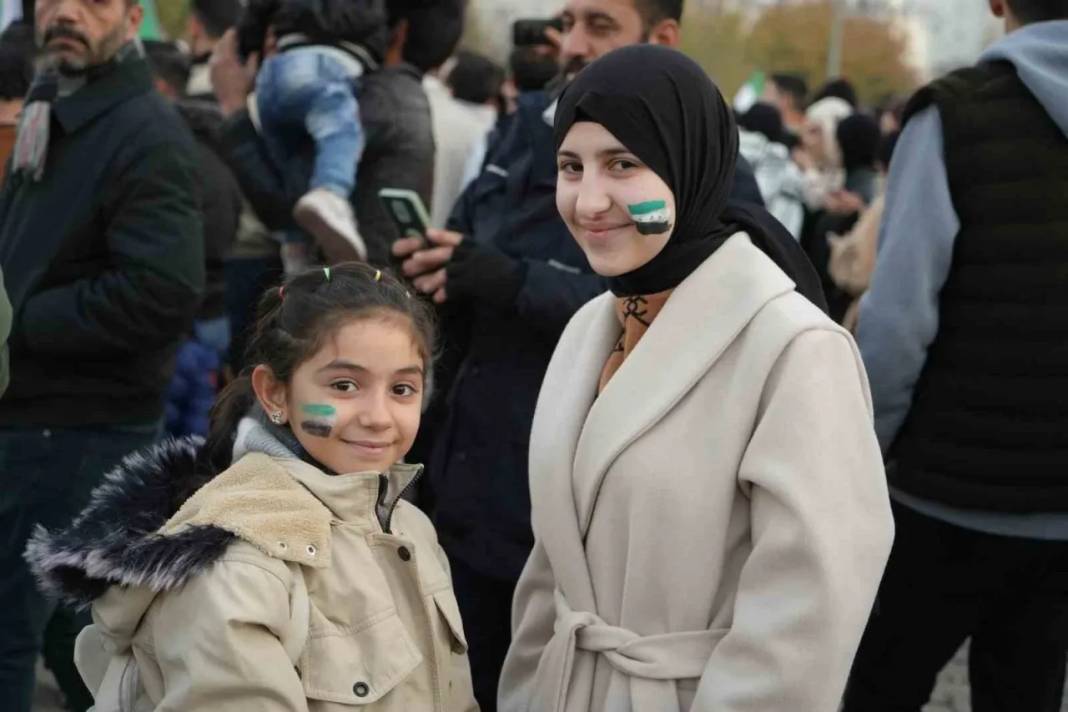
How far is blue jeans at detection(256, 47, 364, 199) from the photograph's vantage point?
179 inches

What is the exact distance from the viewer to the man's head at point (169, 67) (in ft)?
23.5

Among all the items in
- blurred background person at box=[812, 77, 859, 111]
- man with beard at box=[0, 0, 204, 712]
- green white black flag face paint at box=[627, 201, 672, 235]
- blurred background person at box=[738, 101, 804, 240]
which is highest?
green white black flag face paint at box=[627, 201, 672, 235]

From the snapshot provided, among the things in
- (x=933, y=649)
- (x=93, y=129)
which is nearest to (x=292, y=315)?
(x=93, y=129)

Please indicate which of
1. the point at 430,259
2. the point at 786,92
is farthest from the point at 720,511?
the point at 786,92

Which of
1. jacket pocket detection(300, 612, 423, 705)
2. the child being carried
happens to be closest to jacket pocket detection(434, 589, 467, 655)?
jacket pocket detection(300, 612, 423, 705)

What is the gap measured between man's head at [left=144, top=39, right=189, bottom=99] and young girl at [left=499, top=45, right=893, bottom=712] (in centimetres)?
496

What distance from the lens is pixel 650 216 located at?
8.37 feet

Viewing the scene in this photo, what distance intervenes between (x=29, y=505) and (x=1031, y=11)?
2.88 meters

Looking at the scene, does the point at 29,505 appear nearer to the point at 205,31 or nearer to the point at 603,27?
the point at 603,27

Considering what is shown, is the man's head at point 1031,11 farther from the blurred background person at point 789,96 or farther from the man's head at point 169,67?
the blurred background person at point 789,96

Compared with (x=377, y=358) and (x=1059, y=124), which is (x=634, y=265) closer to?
(x=377, y=358)

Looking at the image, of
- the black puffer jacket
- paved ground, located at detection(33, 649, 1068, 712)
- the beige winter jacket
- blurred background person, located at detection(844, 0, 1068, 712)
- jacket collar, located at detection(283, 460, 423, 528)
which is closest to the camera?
the beige winter jacket

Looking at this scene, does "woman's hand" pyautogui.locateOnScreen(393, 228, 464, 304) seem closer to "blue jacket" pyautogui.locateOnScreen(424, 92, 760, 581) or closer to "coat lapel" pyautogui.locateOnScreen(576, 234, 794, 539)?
"blue jacket" pyautogui.locateOnScreen(424, 92, 760, 581)

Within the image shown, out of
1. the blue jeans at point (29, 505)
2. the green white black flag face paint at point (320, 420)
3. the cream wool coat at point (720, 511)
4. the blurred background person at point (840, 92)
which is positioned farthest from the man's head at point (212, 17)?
the blurred background person at point (840, 92)
